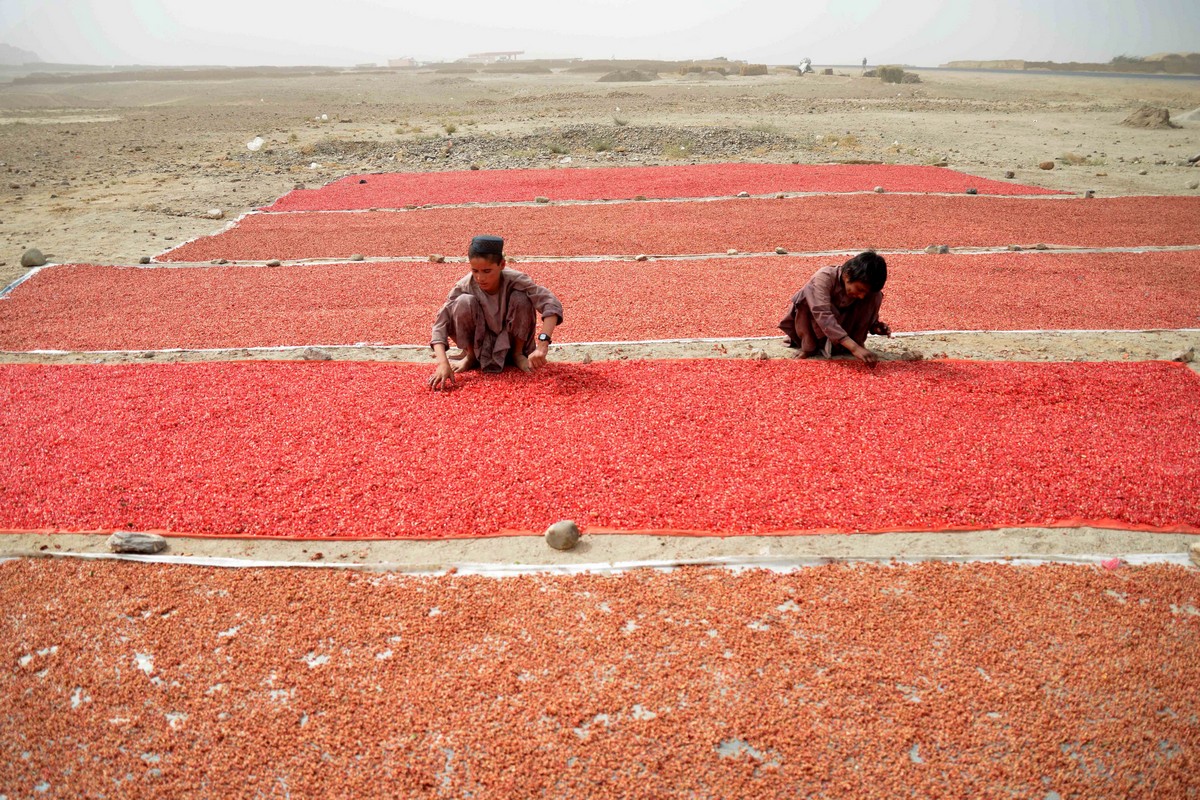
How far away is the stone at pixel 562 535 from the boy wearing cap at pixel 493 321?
152cm

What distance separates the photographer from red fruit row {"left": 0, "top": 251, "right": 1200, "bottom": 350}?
536 centimetres

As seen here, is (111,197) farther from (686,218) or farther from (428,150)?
(686,218)

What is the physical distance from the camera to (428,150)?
1612cm

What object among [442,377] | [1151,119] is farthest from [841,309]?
[1151,119]

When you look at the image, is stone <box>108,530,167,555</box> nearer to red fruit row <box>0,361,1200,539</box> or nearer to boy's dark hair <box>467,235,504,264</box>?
red fruit row <box>0,361,1200,539</box>

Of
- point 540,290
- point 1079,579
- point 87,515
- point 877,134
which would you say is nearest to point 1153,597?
point 1079,579

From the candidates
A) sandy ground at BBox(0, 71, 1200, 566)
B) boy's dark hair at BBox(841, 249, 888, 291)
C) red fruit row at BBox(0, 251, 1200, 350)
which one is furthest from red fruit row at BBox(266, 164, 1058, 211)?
boy's dark hair at BBox(841, 249, 888, 291)

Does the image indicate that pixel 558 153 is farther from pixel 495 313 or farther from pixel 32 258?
pixel 495 313

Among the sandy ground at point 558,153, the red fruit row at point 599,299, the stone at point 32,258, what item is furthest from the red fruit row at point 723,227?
the sandy ground at point 558,153

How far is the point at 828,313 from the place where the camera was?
4371 millimetres

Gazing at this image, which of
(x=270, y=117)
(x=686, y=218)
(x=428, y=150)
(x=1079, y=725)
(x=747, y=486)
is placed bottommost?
(x=1079, y=725)

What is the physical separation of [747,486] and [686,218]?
6.42 m

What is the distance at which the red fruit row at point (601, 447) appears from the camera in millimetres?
3111

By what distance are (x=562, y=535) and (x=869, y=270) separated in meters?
2.42
